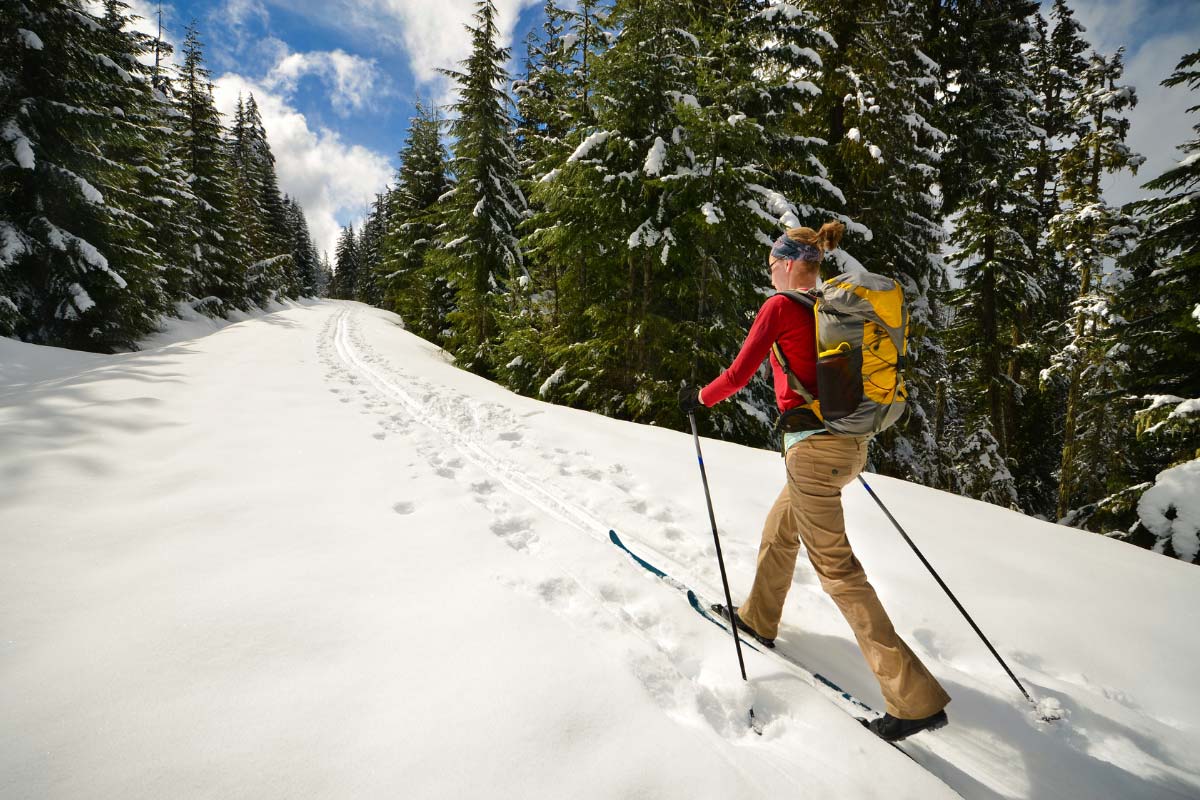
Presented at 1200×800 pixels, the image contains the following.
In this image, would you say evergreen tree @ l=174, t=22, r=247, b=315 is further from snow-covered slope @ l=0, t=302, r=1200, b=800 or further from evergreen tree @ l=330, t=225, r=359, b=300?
evergreen tree @ l=330, t=225, r=359, b=300

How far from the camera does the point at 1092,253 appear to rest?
1159 centimetres

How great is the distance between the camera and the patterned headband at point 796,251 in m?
2.56

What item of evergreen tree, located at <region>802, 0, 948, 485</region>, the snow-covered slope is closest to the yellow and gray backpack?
the snow-covered slope

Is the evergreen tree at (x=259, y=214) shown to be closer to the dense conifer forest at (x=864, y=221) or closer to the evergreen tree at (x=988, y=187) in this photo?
the dense conifer forest at (x=864, y=221)

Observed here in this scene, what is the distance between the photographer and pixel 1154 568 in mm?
3453

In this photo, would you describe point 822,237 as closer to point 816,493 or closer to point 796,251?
point 796,251

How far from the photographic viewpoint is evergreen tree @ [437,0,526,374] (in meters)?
15.5

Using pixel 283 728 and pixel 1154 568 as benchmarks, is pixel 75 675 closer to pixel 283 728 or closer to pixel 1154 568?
pixel 283 728

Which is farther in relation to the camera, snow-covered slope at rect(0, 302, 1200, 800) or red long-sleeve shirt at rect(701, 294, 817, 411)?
red long-sleeve shirt at rect(701, 294, 817, 411)

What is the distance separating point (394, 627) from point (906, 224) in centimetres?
1273

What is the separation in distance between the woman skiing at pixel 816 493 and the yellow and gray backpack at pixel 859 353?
0.14 meters

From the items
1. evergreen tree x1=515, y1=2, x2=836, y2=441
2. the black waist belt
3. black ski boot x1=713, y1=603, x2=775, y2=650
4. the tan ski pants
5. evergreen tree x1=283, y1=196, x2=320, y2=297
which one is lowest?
A: black ski boot x1=713, y1=603, x2=775, y2=650

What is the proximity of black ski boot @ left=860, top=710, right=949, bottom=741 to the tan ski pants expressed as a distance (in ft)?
0.08

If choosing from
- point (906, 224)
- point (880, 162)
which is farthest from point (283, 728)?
point (906, 224)
